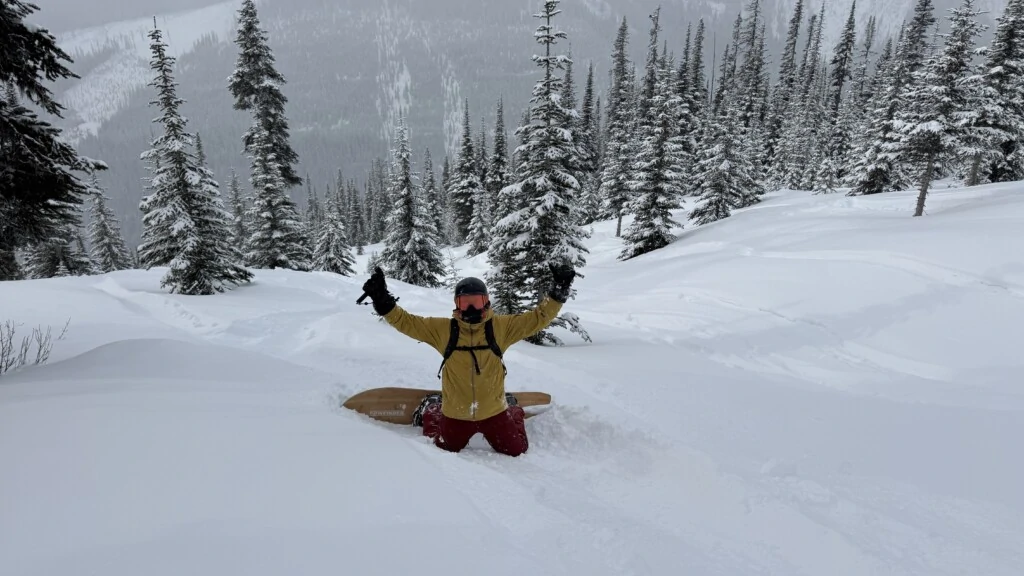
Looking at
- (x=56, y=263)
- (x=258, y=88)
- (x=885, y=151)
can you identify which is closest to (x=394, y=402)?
(x=258, y=88)

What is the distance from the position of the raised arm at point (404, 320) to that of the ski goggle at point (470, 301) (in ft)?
0.89

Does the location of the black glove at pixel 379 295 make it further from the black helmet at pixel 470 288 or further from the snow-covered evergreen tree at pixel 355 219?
the snow-covered evergreen tree at pixel 355 219

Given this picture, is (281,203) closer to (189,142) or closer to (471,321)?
(189,142)

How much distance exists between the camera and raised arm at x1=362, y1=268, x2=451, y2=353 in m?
4.73

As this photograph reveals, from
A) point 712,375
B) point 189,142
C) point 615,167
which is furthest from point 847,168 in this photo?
point 189,142

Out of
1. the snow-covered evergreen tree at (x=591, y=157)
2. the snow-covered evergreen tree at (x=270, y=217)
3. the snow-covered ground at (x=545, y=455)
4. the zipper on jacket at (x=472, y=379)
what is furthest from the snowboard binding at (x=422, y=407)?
the snow-covered evergreen tree at (x=591, y=157)

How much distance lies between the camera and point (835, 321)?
1174cm

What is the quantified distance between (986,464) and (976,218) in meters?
18.2

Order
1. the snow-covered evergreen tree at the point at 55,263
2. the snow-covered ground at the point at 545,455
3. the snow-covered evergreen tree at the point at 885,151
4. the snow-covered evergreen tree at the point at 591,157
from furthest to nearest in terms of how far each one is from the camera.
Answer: the snow-covered evergreen tree at the point at 591,157 → the snow-covered evergreen tree at the point at 55,263 → the snow-covered evergreen tree at the point at 885,151 → the snow-covered ground at the point at 545,455

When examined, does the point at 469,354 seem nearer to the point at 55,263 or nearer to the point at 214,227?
the point at 214,227

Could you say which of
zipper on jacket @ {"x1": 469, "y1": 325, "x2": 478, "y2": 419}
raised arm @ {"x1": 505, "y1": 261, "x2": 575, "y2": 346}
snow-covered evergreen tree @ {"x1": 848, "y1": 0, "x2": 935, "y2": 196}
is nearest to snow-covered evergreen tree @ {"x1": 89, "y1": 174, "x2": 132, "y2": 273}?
zipper on jacket @ {"x1": 469, "y1": 325, "x2": 478, "y2": 419}

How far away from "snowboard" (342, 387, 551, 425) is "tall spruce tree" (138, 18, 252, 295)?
1334 cm

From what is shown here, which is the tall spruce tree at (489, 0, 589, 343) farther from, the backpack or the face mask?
the face mask

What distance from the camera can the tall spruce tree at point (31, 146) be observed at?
631 cm
